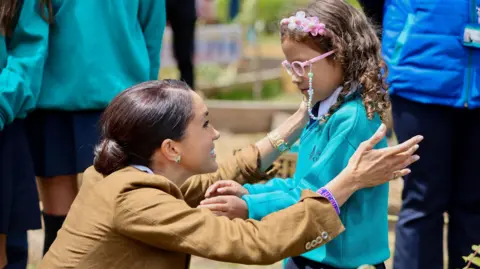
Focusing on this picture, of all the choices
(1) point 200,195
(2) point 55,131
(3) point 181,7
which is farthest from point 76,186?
(3) point 181,7

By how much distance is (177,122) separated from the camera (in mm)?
2508

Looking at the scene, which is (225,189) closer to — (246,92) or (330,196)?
(330,196)

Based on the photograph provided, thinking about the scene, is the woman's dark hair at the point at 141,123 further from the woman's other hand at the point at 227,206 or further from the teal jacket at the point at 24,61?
the teal jacket at the point at 24,61

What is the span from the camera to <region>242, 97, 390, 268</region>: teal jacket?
8.96ft

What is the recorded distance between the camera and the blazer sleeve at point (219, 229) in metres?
2.31

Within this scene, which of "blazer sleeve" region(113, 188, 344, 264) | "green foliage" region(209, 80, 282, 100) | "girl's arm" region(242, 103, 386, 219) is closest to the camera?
"blazer sleeve" region(113, 188, 344, 264)

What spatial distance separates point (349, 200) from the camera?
276 centimetres

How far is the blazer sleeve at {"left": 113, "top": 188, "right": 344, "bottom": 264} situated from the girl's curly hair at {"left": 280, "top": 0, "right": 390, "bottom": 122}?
540 millimetres

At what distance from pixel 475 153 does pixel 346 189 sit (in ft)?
3.90

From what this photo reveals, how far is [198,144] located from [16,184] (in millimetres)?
1187

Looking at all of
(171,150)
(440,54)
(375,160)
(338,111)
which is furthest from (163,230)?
(440,54)

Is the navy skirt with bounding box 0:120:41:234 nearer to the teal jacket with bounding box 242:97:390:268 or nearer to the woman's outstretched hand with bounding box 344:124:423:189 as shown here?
the teal jacket with bounding box 242:97:390:268

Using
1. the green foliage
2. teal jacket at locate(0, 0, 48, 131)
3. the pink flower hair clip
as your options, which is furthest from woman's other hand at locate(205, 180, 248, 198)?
the green foliage

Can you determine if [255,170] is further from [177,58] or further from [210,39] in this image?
[210,39]
